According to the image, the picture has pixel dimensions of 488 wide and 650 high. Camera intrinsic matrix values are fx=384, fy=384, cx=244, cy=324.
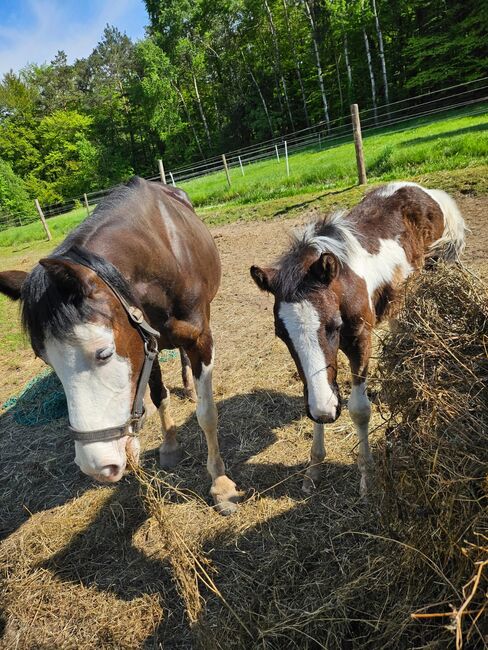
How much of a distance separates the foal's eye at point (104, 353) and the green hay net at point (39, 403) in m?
3.19

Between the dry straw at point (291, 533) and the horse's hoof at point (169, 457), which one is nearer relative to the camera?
the dry straw at point (291, 533)

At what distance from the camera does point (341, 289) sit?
2.56 metres

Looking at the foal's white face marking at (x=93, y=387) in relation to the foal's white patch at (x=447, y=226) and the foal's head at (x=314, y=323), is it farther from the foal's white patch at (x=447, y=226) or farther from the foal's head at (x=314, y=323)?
the foal's white patch at (x=447, y=226)

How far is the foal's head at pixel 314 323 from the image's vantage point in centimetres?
225

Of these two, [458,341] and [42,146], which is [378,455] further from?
[42,146]

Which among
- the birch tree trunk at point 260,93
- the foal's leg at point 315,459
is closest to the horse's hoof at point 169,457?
the foal's leg at point 315,459

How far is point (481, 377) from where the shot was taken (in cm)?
133

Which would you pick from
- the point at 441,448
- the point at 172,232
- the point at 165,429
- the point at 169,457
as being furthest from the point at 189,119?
the point at 441,448

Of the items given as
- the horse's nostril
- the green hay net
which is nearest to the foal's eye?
the horse's nostril

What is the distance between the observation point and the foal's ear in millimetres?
1693

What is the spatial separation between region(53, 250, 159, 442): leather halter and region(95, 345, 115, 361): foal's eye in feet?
0.82

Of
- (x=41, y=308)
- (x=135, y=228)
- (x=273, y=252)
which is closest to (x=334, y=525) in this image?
(x=41, y=308)

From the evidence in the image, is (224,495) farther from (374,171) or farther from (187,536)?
(374,171)

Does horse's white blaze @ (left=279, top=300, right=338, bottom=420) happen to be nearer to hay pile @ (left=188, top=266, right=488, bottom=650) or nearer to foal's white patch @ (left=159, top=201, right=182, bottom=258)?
hay pile @ (left=188, top=266, right=488, bottom=650)
